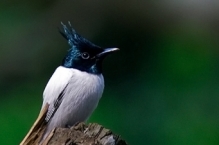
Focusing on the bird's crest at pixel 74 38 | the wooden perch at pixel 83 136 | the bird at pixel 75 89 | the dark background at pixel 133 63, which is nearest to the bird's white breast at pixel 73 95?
the bird at pixel 75 89

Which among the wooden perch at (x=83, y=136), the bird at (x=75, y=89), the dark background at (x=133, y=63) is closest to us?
the wooden perch at (x=83, y=136)

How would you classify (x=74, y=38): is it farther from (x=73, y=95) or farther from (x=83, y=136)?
(x=83, y=136)

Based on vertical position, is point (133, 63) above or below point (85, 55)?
below

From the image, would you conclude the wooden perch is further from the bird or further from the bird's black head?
the bird's black head

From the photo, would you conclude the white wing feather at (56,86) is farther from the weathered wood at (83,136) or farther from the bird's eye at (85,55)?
the weathered wood at (83,136)

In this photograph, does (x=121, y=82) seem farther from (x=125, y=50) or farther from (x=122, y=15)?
(x=122, y=15)

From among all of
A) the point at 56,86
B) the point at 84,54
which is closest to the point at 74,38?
the point at 84,54

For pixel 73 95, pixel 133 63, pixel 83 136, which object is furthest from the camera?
pixel 133 63
